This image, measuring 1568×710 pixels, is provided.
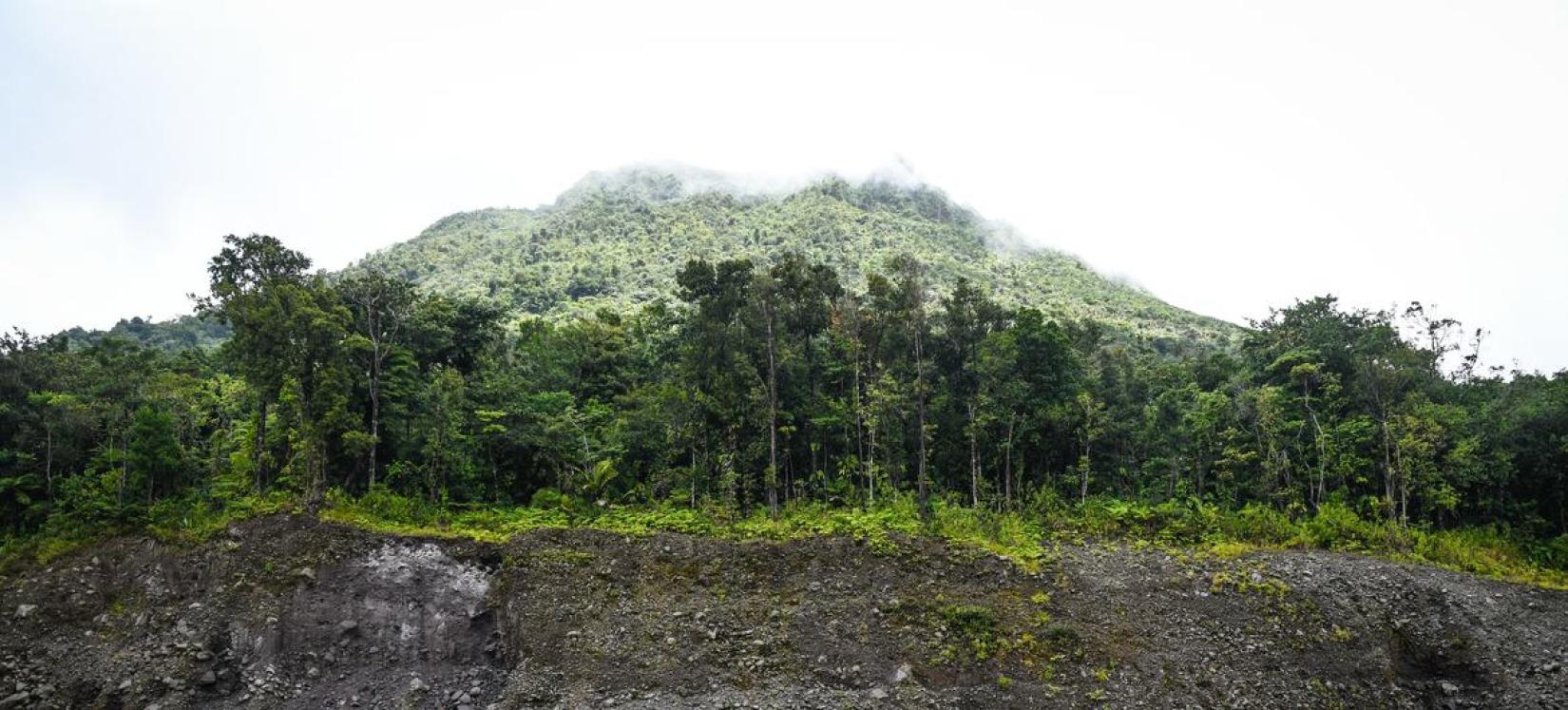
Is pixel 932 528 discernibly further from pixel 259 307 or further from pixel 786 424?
pixel 259 307

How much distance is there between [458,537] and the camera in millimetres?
20453

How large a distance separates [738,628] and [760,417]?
29.6ft

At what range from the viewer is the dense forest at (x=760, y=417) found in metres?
22.4

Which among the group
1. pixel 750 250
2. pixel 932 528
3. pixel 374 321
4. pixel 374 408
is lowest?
pixel 932 528

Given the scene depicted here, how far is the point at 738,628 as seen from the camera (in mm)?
18594

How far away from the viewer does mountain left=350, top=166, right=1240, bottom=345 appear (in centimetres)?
6669

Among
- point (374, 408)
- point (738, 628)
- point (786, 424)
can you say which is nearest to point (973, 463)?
point (786, 424)

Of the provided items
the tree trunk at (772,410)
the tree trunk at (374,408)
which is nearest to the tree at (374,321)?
the tree trunk at (374,408)

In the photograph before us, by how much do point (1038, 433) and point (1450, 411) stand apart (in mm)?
13916

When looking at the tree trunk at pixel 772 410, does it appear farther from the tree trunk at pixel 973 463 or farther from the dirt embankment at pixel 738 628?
the tree trunk at pixel 973 463

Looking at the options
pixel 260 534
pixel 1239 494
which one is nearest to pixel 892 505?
pixel 1239 494

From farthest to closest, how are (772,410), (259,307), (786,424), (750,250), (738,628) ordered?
1. (750,250)
2. (786,424)
3. (772,410)
4. (259,307)
5. (738,628)

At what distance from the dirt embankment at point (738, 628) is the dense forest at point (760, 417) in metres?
3.42

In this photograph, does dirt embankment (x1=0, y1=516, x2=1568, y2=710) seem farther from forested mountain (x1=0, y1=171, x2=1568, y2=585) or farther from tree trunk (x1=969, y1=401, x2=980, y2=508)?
tree trunk (x1=969, y1=401, x2=980, y2=508)
